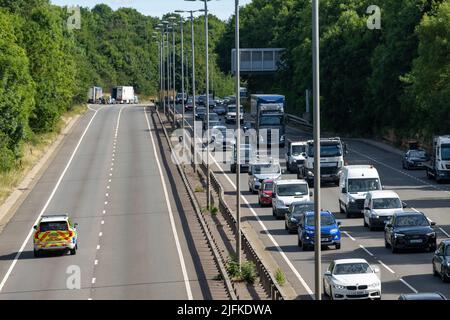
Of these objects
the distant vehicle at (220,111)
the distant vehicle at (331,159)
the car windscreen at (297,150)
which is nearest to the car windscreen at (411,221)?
the distant vehicle at (331,159)

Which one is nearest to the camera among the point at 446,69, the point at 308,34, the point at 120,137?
the point at 446,69

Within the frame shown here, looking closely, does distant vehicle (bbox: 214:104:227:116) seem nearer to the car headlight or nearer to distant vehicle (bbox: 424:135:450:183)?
distant vehicle (bbox: 424:135:450:183)

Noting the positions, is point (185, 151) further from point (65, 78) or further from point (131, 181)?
point (65, 78)

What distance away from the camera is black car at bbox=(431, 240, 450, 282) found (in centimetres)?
3425

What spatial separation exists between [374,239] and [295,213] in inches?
164

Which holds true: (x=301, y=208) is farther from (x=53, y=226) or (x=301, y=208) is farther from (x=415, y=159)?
(x=415, y=159)

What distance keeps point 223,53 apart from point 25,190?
346 feet

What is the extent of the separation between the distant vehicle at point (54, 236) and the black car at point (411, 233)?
40.7ft

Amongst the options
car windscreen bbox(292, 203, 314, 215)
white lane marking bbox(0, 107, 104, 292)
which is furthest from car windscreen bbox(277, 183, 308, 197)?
white lane marking bbox(0, 107, 104, 292)

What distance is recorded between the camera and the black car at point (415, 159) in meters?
73.9

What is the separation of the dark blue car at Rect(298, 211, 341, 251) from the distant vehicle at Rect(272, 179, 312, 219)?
28.1 feet

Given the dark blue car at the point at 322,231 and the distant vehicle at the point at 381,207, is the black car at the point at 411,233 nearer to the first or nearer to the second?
the dark blue car at the point at 322,231

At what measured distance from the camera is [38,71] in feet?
345
